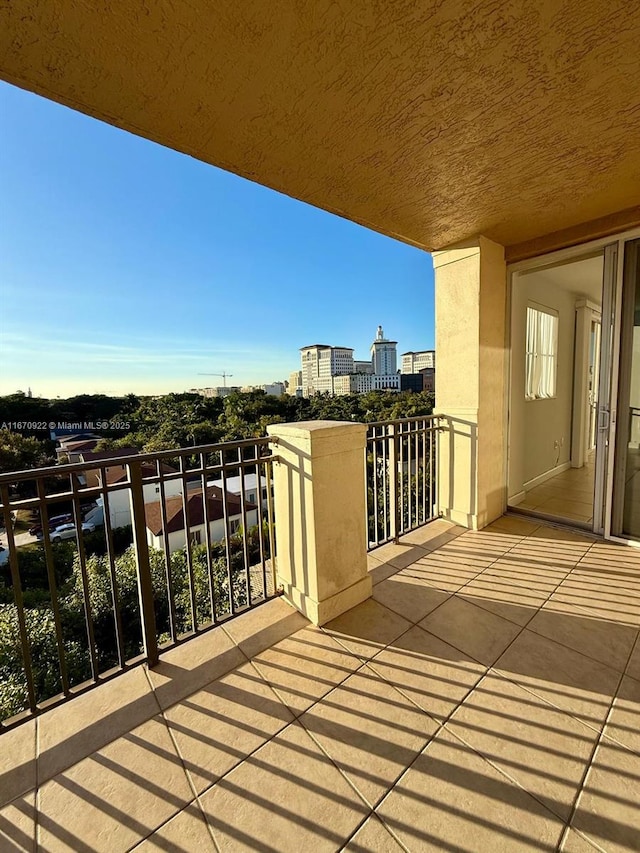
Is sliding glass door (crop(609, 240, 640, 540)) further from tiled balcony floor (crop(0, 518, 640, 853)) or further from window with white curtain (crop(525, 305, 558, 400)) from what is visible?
window with white curtain (crop(525, 305, 558, 400))

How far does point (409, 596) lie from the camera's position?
2.15m

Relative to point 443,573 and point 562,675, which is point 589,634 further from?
point 443,573

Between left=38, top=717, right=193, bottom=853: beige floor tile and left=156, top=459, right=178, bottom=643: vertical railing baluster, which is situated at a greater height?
left=156, top=459, right=178, bottom=643: vertical railing baluster

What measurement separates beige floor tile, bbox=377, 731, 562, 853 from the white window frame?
360 cm

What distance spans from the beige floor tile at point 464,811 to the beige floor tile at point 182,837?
0.52m

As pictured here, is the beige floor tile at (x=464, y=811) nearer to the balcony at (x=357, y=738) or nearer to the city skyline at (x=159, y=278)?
the balcony at (x=357, y=738)

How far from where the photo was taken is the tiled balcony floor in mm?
1011

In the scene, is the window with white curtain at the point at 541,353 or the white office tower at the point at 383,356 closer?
the window with white curtain at the point at 541,353

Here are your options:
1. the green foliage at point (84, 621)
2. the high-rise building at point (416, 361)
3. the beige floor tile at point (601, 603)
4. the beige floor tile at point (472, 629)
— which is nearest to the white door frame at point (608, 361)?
the beige floor tile at point (601, 603)

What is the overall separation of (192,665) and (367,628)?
890 millimetres

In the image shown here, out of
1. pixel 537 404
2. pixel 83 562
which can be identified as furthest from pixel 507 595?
pixel 537 404

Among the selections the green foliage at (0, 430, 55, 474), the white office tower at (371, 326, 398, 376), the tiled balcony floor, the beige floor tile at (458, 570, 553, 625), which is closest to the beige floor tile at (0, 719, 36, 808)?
the tiled balcony floor

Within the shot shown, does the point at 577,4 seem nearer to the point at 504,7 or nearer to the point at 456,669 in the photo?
the point at 504,7

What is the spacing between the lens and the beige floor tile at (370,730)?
3.82 feet
